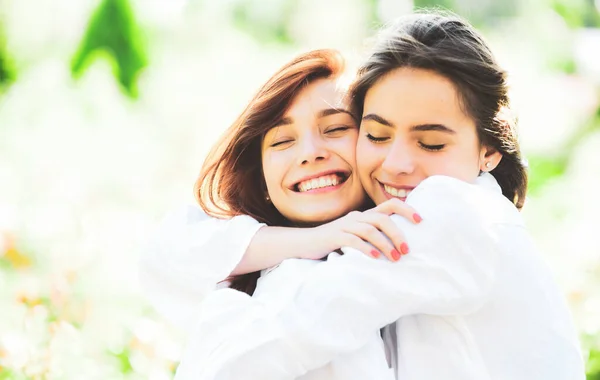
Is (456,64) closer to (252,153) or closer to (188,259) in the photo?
(252,153)

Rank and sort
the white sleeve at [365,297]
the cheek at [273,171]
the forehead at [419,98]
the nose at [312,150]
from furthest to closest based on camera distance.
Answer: the cheek at [273,171]
the nose at [312,150]
the forehead at [419,98]
the white sleeve at [365,297]

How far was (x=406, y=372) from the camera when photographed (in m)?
1.89

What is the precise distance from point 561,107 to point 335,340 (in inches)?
216

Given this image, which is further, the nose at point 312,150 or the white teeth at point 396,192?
the nose at point 312,150

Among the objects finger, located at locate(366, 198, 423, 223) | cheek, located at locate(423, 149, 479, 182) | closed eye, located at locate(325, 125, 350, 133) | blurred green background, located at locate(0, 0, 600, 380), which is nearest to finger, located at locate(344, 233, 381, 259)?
finger, located at locate(366, 198, 423, 223)

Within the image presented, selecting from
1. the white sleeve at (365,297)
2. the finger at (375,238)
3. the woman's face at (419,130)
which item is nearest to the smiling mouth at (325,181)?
the woman's face at (419,130)

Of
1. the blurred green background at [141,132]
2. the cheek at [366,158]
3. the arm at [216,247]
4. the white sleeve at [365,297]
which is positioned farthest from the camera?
the blurred green background at [141,132]

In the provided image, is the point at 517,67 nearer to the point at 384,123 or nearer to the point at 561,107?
the point at 561,107

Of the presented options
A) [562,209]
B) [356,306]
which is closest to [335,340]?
[356,306]

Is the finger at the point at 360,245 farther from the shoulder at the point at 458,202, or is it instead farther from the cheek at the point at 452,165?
the cheek at the point at 452,165

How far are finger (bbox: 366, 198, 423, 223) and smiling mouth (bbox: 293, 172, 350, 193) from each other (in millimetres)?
412

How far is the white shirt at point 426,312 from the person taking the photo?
176 centimetres

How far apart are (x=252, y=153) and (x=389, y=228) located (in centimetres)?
95

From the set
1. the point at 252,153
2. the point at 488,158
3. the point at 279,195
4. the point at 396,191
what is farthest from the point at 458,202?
the point at 252,153
